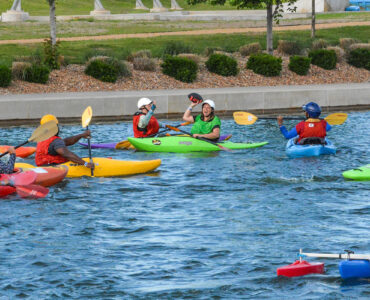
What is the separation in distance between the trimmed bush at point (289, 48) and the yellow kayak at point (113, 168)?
18.7 metres

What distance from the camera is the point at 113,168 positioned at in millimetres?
15516

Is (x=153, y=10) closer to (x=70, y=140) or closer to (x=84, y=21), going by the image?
(x=84, y=21)

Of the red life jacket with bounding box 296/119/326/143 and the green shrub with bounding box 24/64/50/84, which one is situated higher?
the green shrub with bounding box 24/64/50/84

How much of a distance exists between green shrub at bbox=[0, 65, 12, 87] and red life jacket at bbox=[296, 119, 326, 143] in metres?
12.4

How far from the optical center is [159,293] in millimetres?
9148

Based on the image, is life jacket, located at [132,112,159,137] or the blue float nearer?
the blue float

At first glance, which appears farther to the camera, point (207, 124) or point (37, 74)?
point (37, 74)

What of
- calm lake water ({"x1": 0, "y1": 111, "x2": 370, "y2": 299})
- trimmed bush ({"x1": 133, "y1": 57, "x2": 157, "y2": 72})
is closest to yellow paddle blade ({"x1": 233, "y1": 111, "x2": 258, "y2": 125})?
calm lake water ({"x1": 0, "y1": 111, "x2": 370, "y2": 299})

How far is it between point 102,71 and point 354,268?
65.6 feet

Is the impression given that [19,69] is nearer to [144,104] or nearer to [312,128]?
[144,104]

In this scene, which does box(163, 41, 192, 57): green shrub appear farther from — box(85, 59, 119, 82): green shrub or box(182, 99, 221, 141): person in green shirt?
box(182, 99, 221, 141): person in green shirt


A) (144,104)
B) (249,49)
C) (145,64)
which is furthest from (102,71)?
(144,104)

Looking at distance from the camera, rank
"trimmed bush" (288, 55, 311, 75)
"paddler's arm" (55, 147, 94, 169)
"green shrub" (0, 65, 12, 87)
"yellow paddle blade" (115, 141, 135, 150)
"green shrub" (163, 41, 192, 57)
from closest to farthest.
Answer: "paddler's arm" (55, 147, 94, 169) < "yellow paddle blade" (115, 141, 135, 150) < "green shrub" (0, 65, 12, 87) < "trimmed bush" (288, 55, 311, 75) < "green shrub" (163, 41, 192, 57)

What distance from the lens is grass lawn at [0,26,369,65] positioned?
31719 mm
